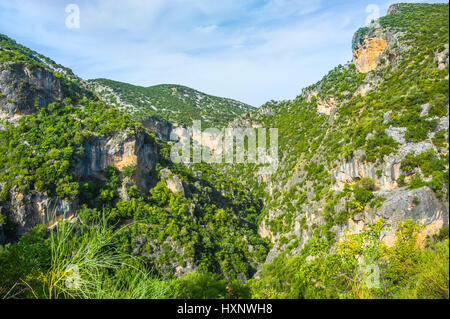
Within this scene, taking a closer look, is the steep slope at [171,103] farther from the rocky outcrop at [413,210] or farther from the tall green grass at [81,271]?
the tall green grass at [81,271]

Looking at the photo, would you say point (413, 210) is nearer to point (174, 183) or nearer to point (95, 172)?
point (174, 183)

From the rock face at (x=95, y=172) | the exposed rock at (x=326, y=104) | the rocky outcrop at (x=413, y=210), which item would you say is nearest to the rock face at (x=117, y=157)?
the rock face at (x=95, y=172)

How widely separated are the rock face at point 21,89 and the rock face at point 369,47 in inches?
2143

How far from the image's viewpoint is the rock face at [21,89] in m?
35.3

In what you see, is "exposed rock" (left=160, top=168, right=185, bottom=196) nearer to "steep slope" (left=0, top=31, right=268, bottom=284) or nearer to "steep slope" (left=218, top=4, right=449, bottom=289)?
"steep slope" (left=0, top=31, right=268, bottom=284)

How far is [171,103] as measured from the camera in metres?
111

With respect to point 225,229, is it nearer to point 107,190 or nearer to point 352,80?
point 107,190

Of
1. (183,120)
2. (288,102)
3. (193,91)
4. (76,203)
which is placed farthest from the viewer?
(193,91)

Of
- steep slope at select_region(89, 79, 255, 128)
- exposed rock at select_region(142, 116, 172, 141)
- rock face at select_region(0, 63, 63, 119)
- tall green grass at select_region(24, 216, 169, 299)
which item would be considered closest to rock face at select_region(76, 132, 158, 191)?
rock face at select_region(0, 63, 63, 119)

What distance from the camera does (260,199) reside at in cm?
6309

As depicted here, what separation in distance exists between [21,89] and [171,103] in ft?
251

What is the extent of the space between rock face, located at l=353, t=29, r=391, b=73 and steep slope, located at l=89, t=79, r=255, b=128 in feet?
182

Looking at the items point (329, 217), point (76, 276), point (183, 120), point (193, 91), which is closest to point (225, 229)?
point (329, 217)
